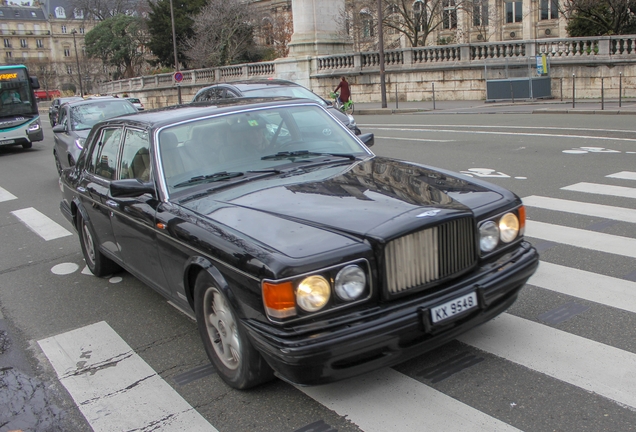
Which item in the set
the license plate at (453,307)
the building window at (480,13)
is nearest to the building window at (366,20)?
the building window at (480,13)

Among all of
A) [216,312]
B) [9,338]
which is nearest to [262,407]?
[216,312]

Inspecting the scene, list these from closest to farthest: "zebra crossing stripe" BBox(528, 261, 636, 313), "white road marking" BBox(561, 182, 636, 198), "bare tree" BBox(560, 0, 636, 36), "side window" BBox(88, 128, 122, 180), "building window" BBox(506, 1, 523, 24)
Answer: "zebra crossing stripe" BBox(528, 261, 636, 313), "side window" BBox(88, 128, 122, 180), "white road marking" BBox(561, 182, 636, 198), "bare tree" BBox(560, 0, 636, 36), "building window" BBox(506, 1, 523, 24)

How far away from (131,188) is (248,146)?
2.95 ft

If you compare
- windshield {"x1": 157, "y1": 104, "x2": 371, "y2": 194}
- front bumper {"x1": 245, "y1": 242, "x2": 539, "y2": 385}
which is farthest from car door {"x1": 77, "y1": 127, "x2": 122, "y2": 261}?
front bumper {"x1": 245, "y1": 242, "x2": 539, "y2": 385}

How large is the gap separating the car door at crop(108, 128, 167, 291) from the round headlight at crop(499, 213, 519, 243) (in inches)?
91.6

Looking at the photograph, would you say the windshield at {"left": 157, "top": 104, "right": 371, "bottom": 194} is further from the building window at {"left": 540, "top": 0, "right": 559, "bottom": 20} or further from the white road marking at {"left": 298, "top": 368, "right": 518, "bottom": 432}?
the building window at {"left": 540, "top": 0, "right": 559, "bottom": 20}

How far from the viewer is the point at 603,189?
28.5 feet

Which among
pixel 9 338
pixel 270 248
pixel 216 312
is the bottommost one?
pixel 9 338

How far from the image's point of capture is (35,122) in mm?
22938

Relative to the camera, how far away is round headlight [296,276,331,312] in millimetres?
3285

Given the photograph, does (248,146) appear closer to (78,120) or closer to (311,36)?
(78,120)

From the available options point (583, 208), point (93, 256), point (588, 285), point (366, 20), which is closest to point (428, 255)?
point (588, 285)

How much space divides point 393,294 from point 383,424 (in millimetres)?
674

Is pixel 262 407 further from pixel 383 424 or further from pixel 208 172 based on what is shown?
pixel 208 172
